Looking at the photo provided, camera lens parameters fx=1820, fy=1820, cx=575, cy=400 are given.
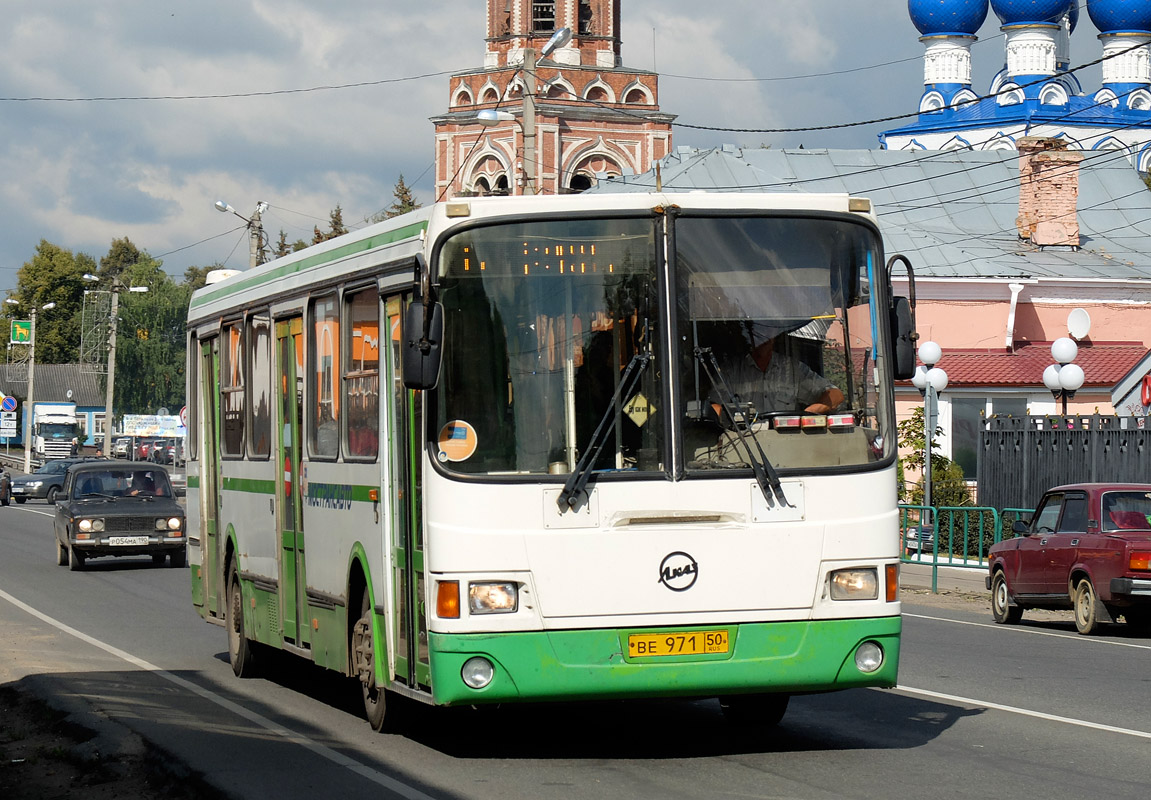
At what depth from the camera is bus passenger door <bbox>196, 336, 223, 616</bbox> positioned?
14.4m

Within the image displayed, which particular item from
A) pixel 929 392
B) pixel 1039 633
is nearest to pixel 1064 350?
pixel 929 392

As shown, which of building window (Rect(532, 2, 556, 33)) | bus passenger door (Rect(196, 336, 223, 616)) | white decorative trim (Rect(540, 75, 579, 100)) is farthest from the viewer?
building window (Rect(532, 2, 556, 33))

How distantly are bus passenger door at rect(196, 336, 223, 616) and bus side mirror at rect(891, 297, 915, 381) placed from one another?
6517 millimetres

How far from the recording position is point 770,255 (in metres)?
9.32

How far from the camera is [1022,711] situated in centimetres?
1154

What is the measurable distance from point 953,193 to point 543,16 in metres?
34.7

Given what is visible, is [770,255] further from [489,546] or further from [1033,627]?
[1033,627]

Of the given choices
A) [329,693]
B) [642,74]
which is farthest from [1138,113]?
[329,693]

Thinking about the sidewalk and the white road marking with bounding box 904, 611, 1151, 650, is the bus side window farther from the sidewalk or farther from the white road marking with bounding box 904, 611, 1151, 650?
the sidewalk

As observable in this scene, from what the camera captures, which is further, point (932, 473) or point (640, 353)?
point (932, 473)

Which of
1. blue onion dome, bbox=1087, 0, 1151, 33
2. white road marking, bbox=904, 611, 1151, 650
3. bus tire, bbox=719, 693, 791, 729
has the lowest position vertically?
white road marking, bbox=904, 611, 1151, 650

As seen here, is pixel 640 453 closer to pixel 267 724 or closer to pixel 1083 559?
pixel 267 724

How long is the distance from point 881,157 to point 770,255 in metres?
45.7

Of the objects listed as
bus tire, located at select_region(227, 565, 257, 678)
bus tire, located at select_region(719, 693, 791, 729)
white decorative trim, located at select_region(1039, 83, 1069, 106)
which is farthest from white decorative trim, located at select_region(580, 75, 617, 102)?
bus tire, located at select_region(719, 693, 791, 729)
